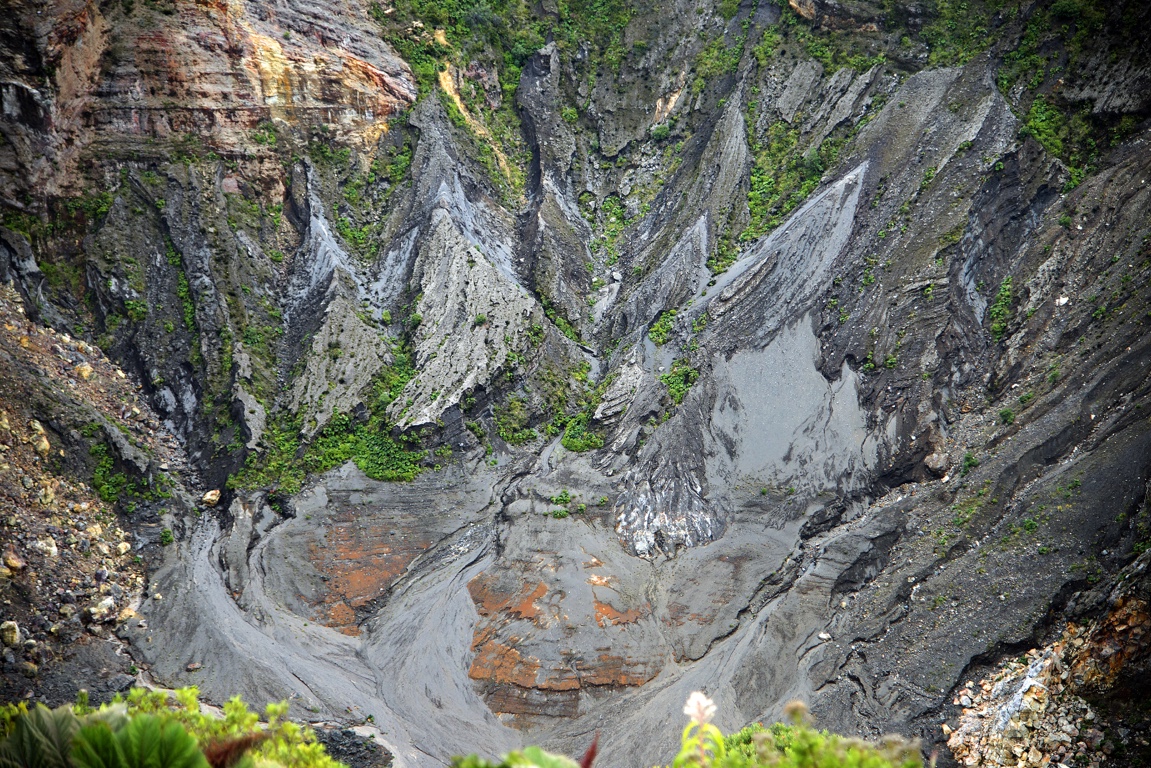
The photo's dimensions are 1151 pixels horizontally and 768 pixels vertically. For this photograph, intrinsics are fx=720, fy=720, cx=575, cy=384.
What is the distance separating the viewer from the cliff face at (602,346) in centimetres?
2067

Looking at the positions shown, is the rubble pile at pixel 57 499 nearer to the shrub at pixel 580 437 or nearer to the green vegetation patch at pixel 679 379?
the shrub at pixel 580 437

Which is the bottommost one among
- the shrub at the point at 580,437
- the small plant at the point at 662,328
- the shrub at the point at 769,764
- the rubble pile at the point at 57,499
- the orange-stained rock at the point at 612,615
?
the rubble pile at the point at 57,499

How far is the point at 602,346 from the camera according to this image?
33.2 metres

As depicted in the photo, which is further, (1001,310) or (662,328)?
(662,328)

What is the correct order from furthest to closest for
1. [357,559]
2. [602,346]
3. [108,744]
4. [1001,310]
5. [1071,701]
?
[602,346] → [1001,310] → [357,559] → [1071,701] → [108,744]

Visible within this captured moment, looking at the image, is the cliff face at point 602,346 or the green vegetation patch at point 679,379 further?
the green vegetation patch at point 679,379

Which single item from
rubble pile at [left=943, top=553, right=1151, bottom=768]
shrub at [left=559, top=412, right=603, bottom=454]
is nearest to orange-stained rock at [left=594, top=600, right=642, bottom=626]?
shrub at [left=559, top=412, right=603, bottom=454]

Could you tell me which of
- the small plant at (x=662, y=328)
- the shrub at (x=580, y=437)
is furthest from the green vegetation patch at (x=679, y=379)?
the shrub at (x=580, y=437)

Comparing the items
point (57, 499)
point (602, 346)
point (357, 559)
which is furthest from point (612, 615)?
point (57, 499)

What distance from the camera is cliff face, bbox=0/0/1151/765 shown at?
20.7m

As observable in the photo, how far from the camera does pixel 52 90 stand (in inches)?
1065

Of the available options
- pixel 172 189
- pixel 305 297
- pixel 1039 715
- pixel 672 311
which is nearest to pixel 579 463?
pixel 672 311

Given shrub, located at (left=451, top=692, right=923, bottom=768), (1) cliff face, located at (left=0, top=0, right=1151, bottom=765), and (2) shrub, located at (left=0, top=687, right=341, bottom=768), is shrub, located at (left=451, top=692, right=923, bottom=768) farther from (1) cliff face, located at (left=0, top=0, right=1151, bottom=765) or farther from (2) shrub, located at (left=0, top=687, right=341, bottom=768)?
(1) cliff face, located at (left=0, top=0, right=1151, bottom=765)

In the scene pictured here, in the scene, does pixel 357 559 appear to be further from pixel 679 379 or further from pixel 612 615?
pixel 679 379
